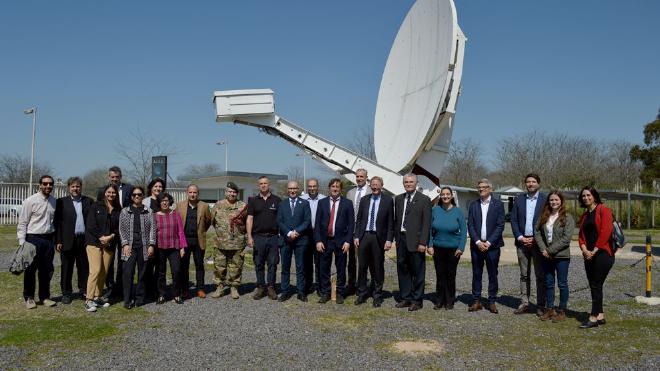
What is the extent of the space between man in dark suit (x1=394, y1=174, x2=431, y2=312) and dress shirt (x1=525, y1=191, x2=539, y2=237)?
122cm

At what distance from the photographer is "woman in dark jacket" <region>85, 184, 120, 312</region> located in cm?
705

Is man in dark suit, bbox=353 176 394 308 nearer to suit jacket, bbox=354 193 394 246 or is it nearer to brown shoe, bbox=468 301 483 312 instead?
suit jacket, bbox=354 193 394 246

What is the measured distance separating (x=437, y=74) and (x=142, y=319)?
8.33m

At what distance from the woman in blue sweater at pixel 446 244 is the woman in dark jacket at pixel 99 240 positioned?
4.21 m

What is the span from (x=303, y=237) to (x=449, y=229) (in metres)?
2.06

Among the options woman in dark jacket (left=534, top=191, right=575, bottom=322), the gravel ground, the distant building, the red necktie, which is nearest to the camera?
the gravel ground

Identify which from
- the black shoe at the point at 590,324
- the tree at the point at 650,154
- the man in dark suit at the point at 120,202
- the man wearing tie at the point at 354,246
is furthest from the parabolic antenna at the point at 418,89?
the tree at the point at 650,154

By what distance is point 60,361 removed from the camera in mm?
4758

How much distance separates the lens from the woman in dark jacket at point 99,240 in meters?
7.05

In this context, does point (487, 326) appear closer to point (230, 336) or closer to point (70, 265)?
point (230, 336)

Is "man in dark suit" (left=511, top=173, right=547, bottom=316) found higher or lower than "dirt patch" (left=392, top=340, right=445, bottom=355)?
higher

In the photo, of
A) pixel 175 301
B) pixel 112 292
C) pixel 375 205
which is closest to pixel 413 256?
pixel 375 205

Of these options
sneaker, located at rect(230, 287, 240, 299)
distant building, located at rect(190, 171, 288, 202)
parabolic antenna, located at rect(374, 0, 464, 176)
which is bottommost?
sneaker, located at rect(230, 287, 240, 299)

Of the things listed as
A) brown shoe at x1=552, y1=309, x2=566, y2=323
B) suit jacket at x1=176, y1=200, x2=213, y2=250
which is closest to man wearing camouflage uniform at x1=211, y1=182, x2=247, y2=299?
suit jacket at x1=176, y1=200, x2=213, y2=250
